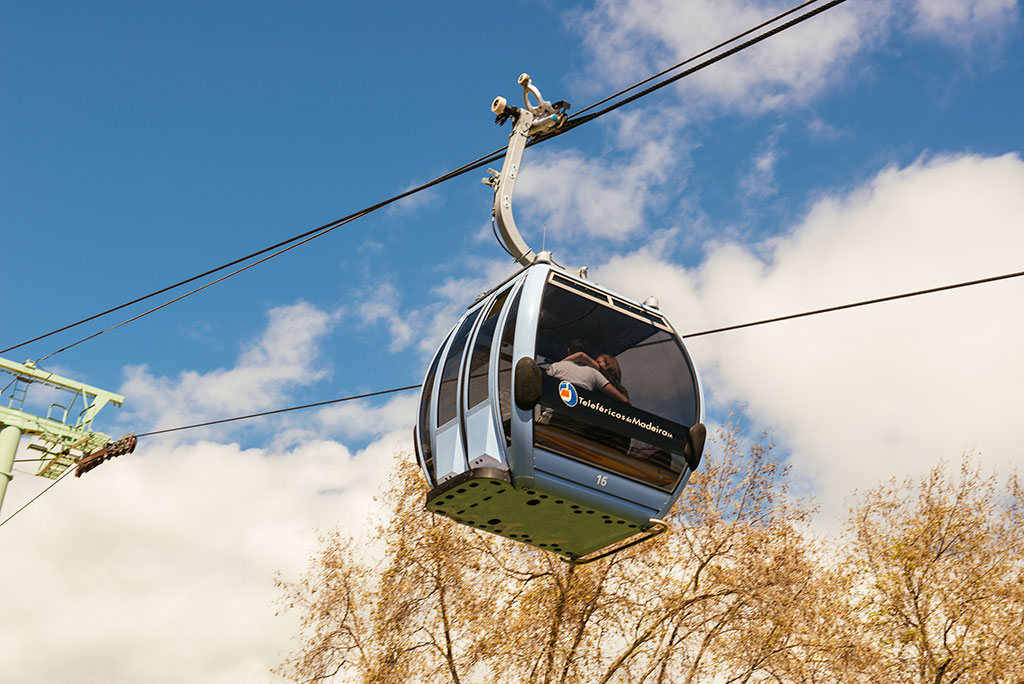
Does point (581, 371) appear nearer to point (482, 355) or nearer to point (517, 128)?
point (482, 355)

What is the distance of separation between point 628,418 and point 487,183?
3.12 metres

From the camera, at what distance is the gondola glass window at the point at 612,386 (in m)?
6.87

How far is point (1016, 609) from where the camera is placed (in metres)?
20.4

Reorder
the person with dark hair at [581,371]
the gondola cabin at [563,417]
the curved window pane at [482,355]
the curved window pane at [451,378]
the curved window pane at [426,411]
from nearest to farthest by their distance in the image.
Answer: the gondola cabin at [563,417]
the person with dark hair at [581,371]
the curved window pane at [482,355]
the curved window pane at [451,378]
the curved window pane at [426,411]

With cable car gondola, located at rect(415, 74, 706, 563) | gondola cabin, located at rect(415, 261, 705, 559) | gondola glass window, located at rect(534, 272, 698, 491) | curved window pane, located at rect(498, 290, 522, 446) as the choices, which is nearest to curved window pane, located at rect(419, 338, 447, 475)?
cable car gondola, located at rect(415, 74, 706, 563)

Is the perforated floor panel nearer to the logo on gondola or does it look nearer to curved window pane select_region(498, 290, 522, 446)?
curved window pane select_region(498, 290, 522, 446)

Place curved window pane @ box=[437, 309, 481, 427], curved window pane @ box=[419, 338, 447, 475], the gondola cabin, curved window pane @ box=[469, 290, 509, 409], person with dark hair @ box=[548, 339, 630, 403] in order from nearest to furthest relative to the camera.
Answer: the gondola cabin → person with dark hair @ box=[548, 339, 630, 403] → curved window pane @ box=[469, 290, 509, 409] → curved window pane @ box=[437, 309, 481, 427] → curved window pane @ box=[419, 338, 447, 475]

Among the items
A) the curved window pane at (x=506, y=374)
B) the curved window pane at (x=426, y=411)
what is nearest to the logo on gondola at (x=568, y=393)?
the curved window pane at (x=506, y=374)

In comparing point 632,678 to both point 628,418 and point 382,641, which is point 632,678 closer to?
point 382,641

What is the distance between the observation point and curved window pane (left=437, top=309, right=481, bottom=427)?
7691 mm

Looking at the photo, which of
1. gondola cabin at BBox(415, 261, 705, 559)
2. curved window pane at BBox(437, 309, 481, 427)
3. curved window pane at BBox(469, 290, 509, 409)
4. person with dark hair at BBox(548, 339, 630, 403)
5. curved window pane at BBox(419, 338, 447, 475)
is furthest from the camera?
curved window pane at BBox(419, 338, 447, 475)

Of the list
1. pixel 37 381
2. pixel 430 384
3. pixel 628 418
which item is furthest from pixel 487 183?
pixel 37 381

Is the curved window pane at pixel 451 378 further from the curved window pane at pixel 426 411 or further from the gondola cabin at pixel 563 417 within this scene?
the curved window pane at pixel 426 411

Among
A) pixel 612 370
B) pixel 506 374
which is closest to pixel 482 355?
pixel 506 374
